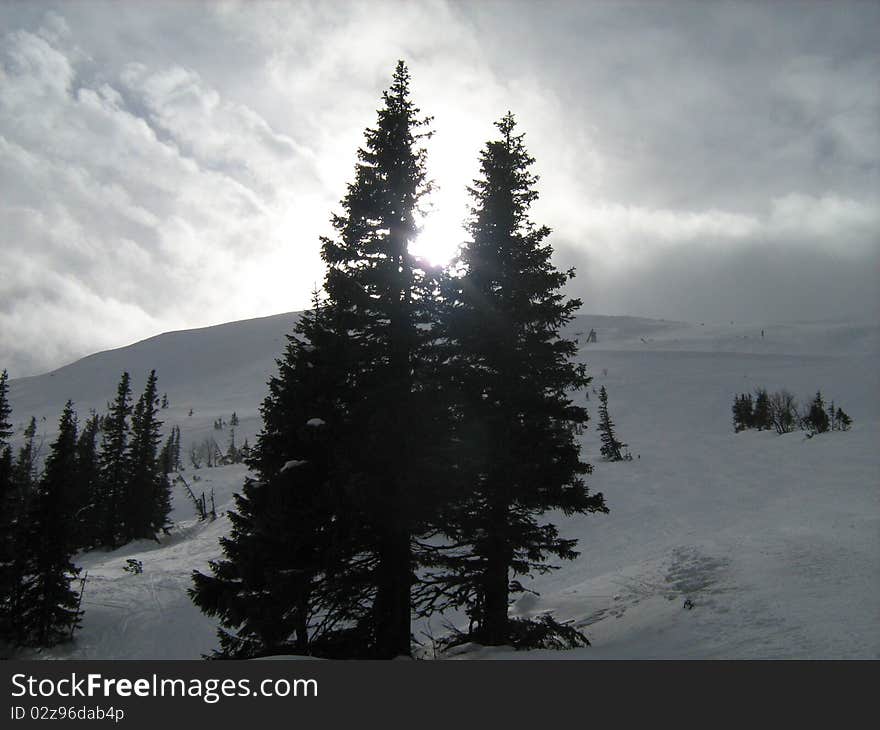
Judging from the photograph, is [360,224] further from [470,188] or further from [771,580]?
[771,580]

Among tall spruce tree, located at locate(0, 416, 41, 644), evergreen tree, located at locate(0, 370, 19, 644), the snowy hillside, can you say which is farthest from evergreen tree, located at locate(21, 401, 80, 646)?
the snowy hillside

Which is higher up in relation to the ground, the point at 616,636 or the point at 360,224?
the point at 360,224

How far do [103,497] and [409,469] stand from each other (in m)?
49.9

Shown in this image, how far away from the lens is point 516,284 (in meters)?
13.6

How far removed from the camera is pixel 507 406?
12828mm

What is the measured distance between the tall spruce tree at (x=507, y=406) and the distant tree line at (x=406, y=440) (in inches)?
1.9

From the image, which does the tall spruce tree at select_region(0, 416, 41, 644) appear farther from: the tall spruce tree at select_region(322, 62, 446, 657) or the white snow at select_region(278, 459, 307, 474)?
the tall spruce tree at select_region(322, 62, 446, 657)

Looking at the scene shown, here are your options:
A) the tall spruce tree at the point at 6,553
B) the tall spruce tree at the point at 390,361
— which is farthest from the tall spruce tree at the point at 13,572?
the tall spruce tree at the point at 390,361

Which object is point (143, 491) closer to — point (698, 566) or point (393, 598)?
point (393, 598)

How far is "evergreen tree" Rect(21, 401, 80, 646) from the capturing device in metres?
24.3

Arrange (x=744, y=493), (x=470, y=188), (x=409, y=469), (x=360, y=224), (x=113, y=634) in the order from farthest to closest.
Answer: (x=744, y=493)
(x=113, y=634)
(x=470, y=188)
(x=360, y=224)
(x=409, y=469)
